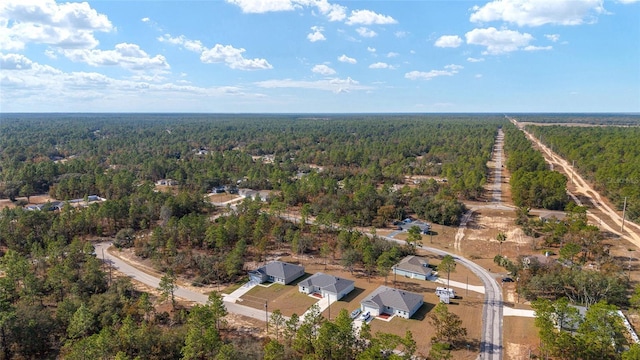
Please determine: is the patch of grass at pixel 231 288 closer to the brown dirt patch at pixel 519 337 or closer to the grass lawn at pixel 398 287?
the grass lawn at pixel 398 287

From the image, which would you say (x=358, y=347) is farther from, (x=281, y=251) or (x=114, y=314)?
(x=281, y=251)

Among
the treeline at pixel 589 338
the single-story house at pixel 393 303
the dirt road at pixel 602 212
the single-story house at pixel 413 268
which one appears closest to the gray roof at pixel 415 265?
the single-story house at pixel 413 268

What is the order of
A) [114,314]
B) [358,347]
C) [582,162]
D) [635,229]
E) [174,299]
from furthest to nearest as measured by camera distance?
[582,162]
[635,229]
[174,299]
[114,314]
[358,347]

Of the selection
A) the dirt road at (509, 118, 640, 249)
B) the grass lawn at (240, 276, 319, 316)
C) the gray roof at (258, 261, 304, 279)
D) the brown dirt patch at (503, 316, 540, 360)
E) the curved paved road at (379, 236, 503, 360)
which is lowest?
the grass lawn at (240, 276, 319, 316)

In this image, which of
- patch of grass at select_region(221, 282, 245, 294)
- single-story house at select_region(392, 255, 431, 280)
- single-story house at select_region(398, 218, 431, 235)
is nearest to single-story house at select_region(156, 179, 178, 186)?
single-story house at select_region(398, 218, 431, 235)

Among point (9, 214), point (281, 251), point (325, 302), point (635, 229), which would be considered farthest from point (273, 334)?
point (635, 229)

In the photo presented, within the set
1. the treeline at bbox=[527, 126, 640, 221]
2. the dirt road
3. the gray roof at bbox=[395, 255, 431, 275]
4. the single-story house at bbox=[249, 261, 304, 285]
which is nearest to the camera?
the single-story house at bbox=[249, 261, 304, 285]

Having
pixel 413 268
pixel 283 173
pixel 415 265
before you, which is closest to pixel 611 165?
pixel 415 265

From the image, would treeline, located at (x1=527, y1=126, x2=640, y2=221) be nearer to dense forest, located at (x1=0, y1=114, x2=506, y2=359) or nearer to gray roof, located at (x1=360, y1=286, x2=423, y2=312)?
dense forest, located at (x1=0, y1=114, x2=506, y2=359)
